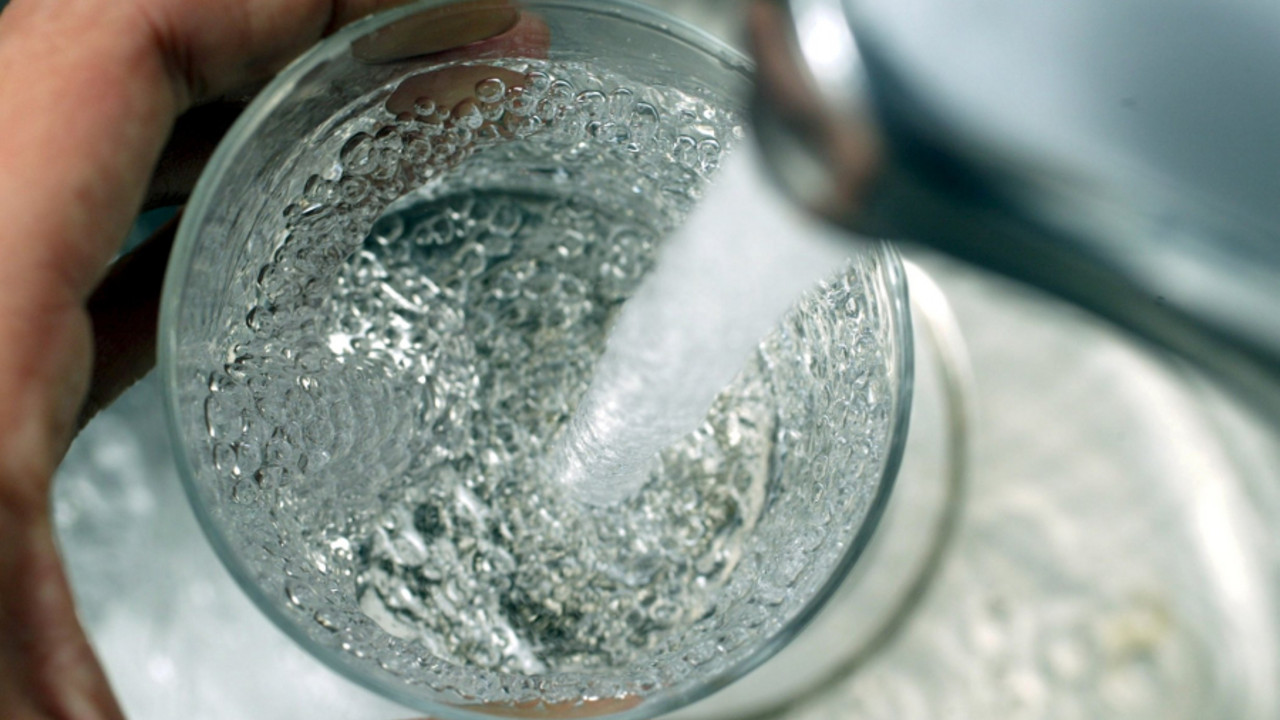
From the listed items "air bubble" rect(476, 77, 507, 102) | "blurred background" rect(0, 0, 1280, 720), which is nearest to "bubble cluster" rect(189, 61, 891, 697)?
"air bubble" rect(476, 77, 507, 102)

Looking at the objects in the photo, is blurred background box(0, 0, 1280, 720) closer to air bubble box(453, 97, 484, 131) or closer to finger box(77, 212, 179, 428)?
finger box(77, 212, 179, 428)

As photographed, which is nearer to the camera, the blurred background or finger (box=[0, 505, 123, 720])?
finger (box=[0, 505, 123, 720])

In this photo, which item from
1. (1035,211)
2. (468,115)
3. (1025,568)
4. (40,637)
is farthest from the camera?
(1025,568)

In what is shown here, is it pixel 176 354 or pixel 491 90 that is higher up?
pixel 491 90

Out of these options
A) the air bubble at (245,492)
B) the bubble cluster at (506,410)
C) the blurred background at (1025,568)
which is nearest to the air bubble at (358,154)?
the bubble cluster at (506,410)

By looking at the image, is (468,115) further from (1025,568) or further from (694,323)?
(1025,568)

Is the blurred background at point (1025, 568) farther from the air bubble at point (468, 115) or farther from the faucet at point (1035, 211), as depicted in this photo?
the faucet at point (1035, 211)

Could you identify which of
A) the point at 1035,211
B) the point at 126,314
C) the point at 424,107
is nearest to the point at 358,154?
the point at 424,107
